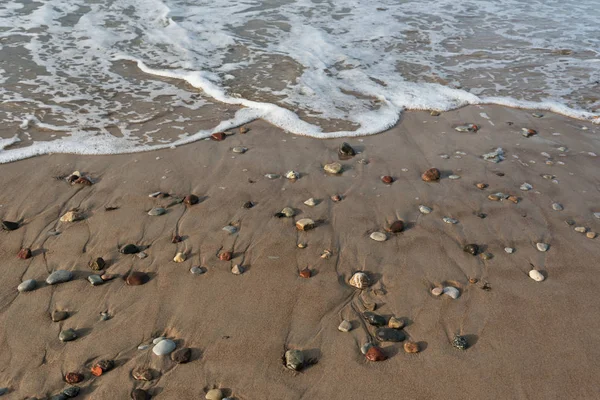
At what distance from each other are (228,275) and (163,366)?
2.49 ft

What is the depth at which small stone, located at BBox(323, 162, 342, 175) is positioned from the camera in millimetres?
4316

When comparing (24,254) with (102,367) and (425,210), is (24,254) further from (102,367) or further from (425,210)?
(425,210)

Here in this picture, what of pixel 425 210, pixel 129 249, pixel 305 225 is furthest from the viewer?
pixel 425 210

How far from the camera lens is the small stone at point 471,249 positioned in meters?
3.38

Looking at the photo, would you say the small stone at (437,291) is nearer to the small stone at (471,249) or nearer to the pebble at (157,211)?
the small stone at (471,249)

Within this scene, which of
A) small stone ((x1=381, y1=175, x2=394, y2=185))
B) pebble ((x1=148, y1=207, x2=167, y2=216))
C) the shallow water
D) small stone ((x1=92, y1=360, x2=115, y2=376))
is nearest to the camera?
small stone ((x1=92, y1=360, x2=115, y2=376))

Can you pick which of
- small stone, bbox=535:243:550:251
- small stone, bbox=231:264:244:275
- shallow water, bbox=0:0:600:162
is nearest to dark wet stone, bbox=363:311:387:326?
small stone, bbox=231:264:244:275

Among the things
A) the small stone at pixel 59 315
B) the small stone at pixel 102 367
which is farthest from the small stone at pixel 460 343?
the small stone at pixel 59 315

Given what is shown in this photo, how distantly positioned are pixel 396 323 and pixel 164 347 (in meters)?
1.31

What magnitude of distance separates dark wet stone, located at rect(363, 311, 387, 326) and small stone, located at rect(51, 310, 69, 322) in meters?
1.76

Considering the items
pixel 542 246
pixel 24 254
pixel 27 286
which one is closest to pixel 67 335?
pixel 27 286

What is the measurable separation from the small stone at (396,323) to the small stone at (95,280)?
182 cm

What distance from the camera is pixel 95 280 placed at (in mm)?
3070

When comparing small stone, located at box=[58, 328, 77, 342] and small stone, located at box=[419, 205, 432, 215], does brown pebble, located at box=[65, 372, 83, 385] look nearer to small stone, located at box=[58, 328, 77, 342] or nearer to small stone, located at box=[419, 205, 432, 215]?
small stone, located at box=[58, 328, 77, 342]
